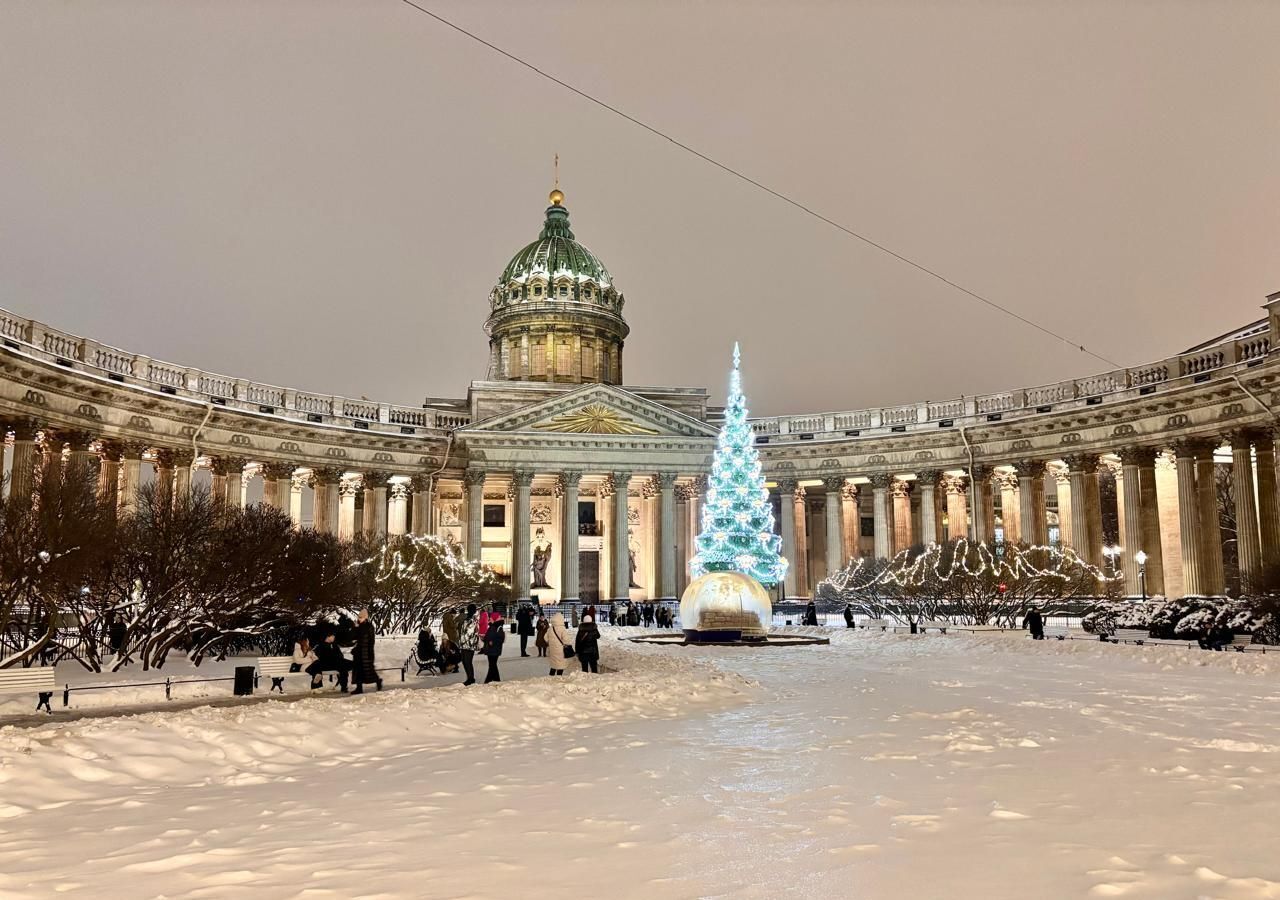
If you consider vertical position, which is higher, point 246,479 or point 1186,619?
point 246,479

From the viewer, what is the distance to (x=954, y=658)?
23.7 metres

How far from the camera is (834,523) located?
55500 millimetres

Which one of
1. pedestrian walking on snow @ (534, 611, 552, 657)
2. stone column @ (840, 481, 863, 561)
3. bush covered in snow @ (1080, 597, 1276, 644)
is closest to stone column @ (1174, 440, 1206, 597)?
bush covered in snow @ (1080, 597, 1276, 644)

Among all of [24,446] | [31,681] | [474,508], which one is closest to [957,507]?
[474,508]

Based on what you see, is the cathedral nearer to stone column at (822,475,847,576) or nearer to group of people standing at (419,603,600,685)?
stone column at (822,475,847,576)

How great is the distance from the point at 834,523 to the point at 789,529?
2688 millimetres

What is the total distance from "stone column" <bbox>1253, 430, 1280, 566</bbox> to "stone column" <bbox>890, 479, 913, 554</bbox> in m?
19.7

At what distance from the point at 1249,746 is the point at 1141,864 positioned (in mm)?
5382

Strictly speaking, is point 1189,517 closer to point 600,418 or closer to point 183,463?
point 600,418

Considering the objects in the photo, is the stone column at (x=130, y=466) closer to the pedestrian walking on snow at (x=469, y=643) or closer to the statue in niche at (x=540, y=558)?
the pedestrian walking on snow at (x=469, y=643)

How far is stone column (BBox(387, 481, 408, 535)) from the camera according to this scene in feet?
193

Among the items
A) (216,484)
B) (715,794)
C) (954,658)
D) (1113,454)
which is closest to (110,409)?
(216,484)

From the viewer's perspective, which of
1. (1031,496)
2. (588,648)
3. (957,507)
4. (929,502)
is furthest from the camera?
(957,507)

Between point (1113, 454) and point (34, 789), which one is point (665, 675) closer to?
point (34, 789)
